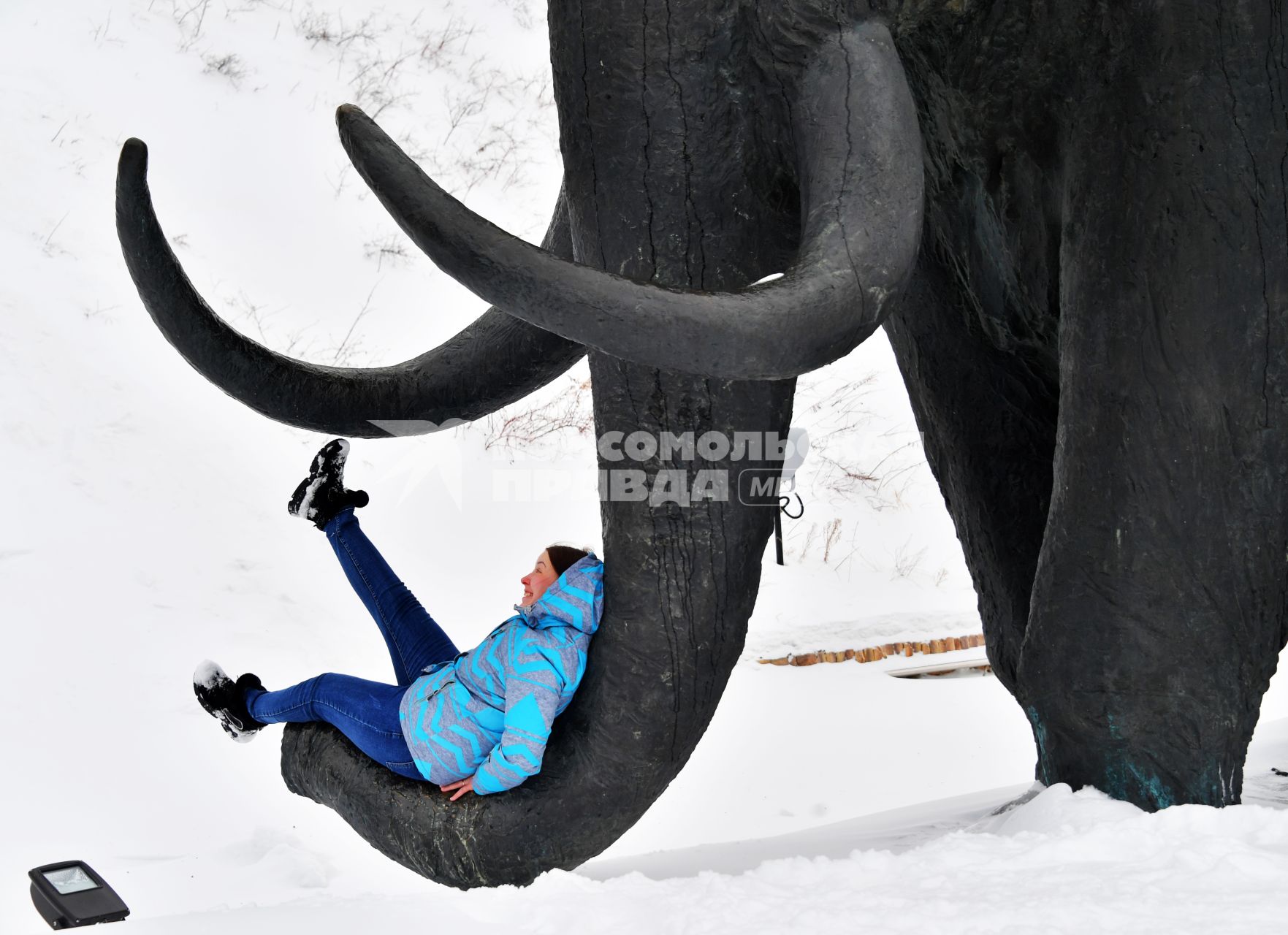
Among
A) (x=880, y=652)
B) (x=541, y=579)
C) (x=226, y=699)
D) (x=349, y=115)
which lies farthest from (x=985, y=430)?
(x=880, y=652)

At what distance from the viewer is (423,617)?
9.47 ft

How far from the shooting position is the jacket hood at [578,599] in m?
2.25

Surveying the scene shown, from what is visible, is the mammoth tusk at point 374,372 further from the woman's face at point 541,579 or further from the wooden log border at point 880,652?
the wooden log border at point 880,652

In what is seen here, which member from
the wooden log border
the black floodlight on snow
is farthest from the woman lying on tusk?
the wooden log border

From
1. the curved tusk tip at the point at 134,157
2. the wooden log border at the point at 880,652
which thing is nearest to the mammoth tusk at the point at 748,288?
the curved tusk tip at the point at 134,157

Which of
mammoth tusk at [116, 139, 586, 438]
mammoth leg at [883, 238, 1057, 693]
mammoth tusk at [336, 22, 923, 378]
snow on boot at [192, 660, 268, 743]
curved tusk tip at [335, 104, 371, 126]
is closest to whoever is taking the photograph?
mammoth tusk at [336, 22, 923, 378]

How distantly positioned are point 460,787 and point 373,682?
31 cm

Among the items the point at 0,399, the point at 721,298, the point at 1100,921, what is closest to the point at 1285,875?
the point at 1100,921

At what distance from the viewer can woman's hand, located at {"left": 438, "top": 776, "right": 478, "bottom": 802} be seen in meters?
2.29

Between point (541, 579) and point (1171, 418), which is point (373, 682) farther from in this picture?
point (1171, 418)

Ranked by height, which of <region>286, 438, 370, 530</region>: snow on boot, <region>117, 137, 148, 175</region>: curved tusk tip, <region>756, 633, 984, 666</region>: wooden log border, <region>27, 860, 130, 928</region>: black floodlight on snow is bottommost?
<region>756, 633, 984, 666</region>: wooden log border

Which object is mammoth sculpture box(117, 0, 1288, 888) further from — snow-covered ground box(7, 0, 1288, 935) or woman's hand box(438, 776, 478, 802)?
snow-covered ground box(7, 0, 1288, 935)

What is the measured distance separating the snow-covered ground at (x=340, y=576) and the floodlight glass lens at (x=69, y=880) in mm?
148

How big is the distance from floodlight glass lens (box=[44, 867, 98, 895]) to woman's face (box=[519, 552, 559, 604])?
79 cm
